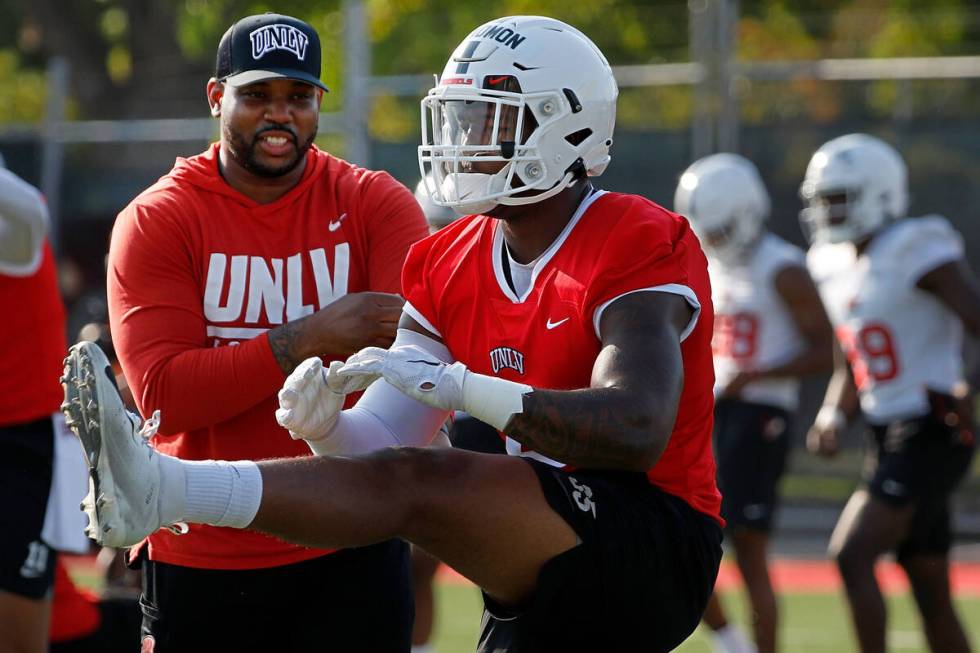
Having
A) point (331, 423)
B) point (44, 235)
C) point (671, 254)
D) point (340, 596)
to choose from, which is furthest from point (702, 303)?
point (44, 235)

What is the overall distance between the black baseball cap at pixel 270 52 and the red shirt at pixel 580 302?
0.59 m

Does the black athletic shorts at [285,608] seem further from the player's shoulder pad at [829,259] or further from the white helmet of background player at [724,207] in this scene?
the white helmet of background player at [724,207]

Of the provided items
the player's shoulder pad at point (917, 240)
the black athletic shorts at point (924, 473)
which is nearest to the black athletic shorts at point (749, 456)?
the black athletic shorts at point (924, 473)

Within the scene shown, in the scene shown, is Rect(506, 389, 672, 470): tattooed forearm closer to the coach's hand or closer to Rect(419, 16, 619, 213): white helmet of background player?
Rect(419, 16, 619, 213): white helmet of background player

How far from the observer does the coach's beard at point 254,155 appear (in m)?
4.08

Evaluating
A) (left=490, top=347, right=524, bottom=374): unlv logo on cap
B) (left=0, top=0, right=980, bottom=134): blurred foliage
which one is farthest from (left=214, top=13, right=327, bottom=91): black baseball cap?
(left=0, top=0, right=980, bottom=134): blurred foliage

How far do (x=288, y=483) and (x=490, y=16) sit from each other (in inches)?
661

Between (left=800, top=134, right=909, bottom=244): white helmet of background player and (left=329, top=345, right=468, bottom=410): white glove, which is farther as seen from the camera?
(left=800, top=134, right=909, bottom=244): white helmet of background player

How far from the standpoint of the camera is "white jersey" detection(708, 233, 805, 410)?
773 cm

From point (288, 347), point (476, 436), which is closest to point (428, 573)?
point (476, 436)

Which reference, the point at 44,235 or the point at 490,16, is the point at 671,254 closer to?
the point at 44,235

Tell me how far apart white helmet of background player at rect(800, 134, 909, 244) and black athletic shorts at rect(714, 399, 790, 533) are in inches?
33.9

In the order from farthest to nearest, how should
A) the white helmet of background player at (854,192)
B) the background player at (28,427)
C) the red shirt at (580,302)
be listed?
the white helmet of background player at (854,192)
the background player at (28,427)
the red shirt at (580,302)

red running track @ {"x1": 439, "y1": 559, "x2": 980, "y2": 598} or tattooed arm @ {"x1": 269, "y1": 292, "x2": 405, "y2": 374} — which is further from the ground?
tattooed arm @ {"x1": 269, "y1": 292, "x2": 405, "y2": 374}
